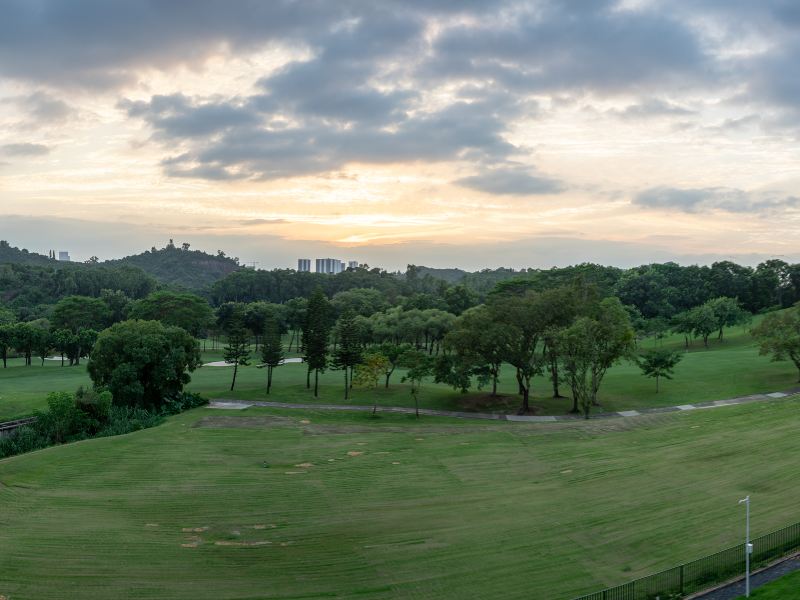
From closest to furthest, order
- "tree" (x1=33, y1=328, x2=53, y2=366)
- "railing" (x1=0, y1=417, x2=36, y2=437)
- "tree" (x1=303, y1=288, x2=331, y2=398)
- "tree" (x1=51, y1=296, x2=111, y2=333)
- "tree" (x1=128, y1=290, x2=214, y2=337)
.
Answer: "railing" (x1=0, y1=417, x2=36, y2=437) < "tree" (x1=303, y1=288, x2=331, y2=398) < "tree" (x1=33, y1=328, x2=53, y2=366) < "tree" (x1=128, y1=290, x2=214, y2=337) < "tree" (x1=51, y1=296, x2=111, y2=333)

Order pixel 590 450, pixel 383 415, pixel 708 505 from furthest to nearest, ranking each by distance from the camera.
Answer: pixel 383 415, pixel 590 450, pixel 708 505

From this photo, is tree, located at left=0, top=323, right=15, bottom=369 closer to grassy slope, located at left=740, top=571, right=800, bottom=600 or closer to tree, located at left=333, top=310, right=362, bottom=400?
tree, located at left=333, top=310, right=362, bottom=400

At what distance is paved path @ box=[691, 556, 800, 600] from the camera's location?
726 inches

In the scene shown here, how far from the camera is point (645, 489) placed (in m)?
29.1

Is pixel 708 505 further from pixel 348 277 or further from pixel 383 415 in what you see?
pixel 348 277

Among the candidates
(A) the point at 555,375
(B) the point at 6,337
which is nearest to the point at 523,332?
(A) the point at 555,375

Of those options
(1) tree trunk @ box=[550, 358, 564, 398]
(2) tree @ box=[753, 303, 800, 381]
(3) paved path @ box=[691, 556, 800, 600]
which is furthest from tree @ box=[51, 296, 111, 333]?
(3) paved path @ box=[691, 556, 800, 600]

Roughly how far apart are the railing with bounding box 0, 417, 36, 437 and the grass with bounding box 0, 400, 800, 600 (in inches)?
283

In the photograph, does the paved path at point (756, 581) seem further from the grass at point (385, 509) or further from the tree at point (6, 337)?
the tree at point (6, 337)

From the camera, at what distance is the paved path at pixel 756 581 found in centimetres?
1844

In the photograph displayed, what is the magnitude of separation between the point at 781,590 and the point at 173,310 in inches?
3634

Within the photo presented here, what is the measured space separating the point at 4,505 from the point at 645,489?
29.9 metres

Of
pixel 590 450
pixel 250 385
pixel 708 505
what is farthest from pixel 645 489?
pixel 250 385

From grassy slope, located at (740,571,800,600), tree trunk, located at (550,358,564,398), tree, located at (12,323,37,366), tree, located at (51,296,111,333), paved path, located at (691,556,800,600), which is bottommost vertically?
paved path, located at (691,556,800,600)
